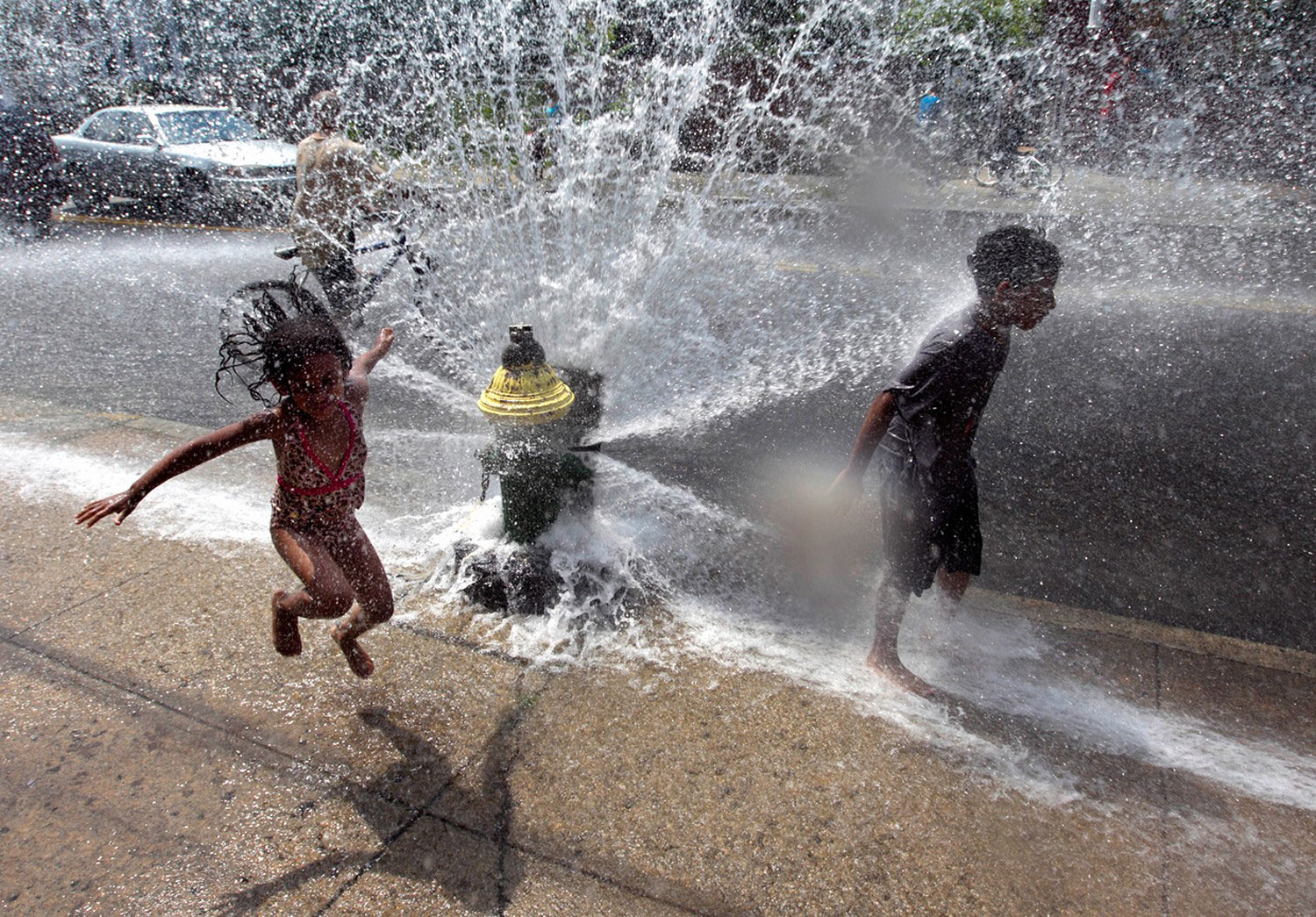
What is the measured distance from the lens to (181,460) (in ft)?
7.57

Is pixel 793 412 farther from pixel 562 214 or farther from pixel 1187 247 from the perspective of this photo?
pixel 1187 247

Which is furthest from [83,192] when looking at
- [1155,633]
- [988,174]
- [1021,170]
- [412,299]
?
[1155,633]

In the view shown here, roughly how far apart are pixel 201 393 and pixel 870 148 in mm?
6879

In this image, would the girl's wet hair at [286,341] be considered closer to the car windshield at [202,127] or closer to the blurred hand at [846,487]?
the blurred hand at [846,487]

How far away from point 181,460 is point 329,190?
13.1 ft

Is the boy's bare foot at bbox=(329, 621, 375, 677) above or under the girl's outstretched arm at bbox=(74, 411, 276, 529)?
under

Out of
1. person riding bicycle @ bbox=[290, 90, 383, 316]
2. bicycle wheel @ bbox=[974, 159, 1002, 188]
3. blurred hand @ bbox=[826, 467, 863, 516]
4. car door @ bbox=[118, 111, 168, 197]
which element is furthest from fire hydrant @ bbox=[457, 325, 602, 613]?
car door @ bbox=[118, 111, 168, 197]

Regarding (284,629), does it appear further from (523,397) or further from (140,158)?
(140,158)

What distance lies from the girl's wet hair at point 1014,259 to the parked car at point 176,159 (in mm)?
11722

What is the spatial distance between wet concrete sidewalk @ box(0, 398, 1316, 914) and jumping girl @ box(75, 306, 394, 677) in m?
0.37

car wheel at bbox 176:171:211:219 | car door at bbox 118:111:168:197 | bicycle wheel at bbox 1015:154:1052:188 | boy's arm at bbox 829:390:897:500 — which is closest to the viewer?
boy's arm at bbox 829:390:897:500

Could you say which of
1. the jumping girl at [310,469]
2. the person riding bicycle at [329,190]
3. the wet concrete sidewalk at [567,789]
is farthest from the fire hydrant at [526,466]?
the person riding bicycle at [329,190]

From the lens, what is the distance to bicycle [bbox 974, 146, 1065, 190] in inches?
456

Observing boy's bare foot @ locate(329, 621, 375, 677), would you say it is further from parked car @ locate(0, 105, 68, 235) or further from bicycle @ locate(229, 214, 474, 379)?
parked car @ locate(0, 105, 68, 235)
